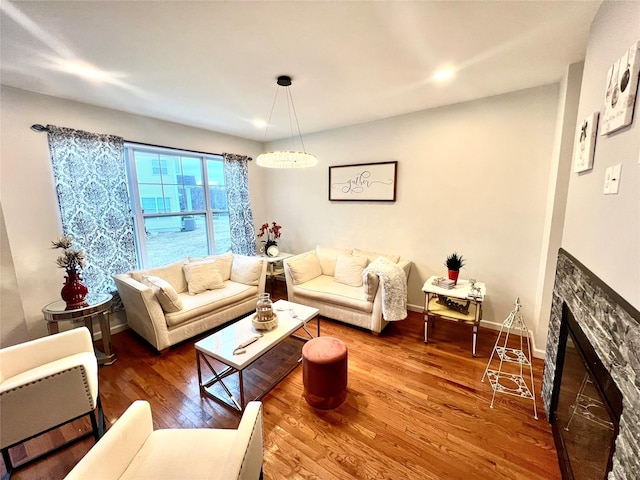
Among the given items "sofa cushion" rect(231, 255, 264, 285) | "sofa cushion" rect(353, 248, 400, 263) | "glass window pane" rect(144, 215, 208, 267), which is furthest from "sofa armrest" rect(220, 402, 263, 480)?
"glass window pane" rect(144, 215, 208, 267)

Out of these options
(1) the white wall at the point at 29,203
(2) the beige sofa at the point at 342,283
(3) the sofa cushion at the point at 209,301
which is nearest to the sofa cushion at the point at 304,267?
(2) the beige sofa at the point at 342,283

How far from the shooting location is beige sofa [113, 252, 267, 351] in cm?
246

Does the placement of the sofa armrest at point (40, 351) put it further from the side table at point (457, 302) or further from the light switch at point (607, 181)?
the light switch at point (607, 181)

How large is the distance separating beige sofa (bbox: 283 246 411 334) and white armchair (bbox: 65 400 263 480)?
1.88 m

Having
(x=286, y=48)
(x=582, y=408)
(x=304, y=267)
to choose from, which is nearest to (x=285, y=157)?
(x=286, y=48)

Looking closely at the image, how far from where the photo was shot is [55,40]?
163 centimetres

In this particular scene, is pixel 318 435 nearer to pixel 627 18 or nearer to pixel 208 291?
pixel 208 291

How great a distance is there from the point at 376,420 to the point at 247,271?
224 cm

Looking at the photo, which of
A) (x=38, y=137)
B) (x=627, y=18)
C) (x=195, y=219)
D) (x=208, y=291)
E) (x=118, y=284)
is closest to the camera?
(x=627, y=18)

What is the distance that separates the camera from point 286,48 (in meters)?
Answer: 1.75

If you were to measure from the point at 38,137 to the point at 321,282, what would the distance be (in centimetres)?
325

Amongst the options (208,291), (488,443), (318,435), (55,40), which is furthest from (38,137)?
(488,443)

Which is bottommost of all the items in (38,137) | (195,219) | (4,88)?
(195,219)

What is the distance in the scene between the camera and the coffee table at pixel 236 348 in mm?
1818
